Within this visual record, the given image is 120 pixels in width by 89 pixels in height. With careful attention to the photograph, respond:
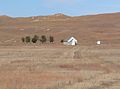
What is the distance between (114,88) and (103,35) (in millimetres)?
149973

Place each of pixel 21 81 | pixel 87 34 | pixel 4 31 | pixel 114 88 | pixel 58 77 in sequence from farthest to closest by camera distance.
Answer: pixel 4 31
pixel 87 34
pixel 58 77
pixel 21 81
pixel 114 88

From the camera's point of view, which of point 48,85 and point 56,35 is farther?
point 56,35

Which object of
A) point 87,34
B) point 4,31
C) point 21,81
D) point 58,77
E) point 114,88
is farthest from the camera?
point 4,31

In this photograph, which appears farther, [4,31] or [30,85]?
[4,31]

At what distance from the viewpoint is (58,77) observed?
26.2 metres

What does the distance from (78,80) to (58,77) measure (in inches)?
85.3

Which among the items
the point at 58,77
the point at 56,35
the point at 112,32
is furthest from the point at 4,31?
the point at 58,77

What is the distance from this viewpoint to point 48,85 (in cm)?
2184

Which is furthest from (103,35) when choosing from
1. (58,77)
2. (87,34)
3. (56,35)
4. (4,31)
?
(58,77)

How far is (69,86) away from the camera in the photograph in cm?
2102

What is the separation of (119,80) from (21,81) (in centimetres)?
530

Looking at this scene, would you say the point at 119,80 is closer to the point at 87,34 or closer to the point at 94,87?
the point at 94,87

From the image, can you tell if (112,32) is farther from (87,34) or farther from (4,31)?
(4,31)

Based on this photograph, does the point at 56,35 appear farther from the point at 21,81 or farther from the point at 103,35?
the point at 21,81
